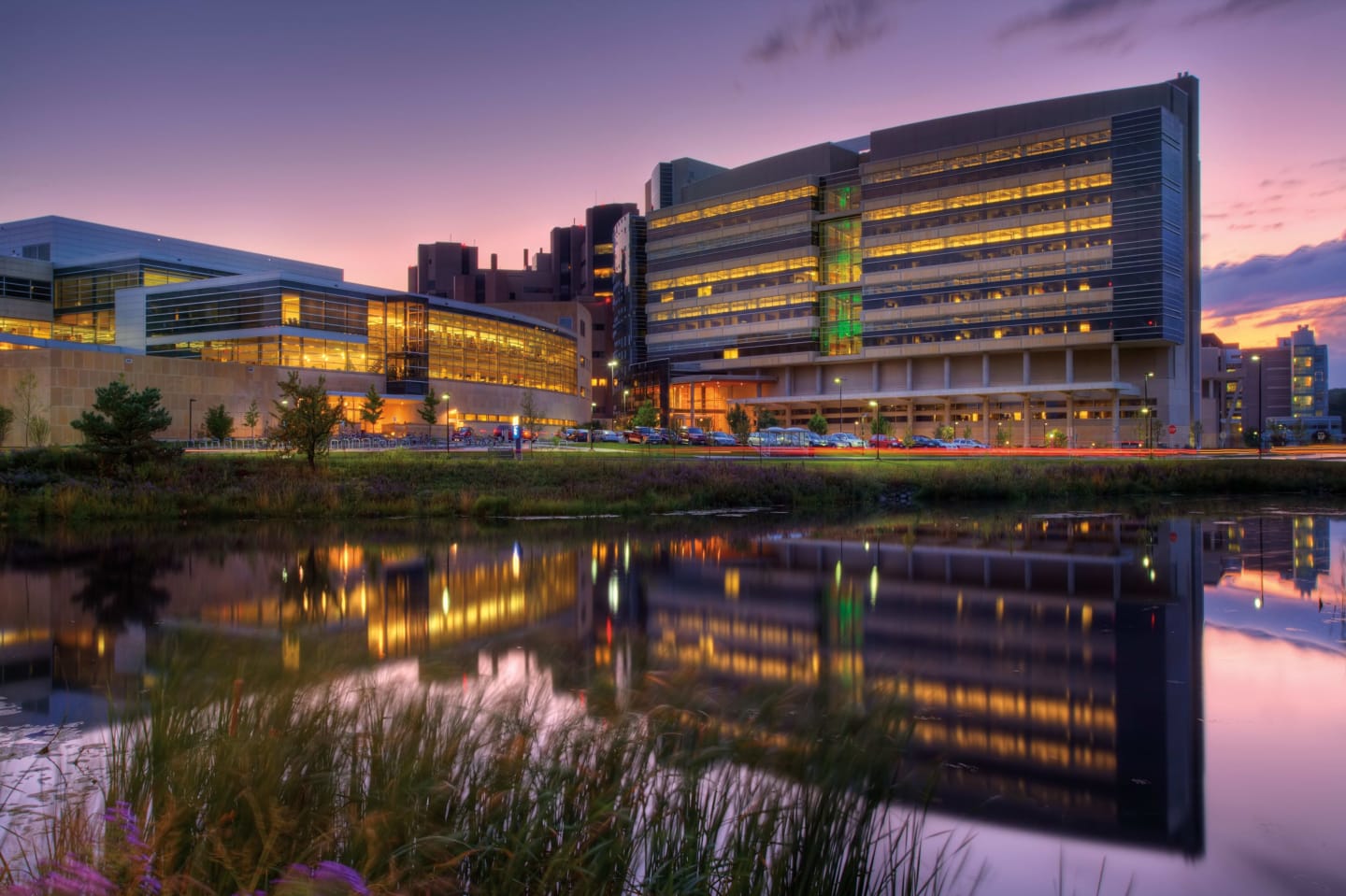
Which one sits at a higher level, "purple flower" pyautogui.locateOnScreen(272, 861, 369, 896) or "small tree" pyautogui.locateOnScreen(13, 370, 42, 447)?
"small tree" pyautogui.locateOnScreen(13, 370, 42, 447)

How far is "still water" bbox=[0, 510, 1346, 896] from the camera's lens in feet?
22.3

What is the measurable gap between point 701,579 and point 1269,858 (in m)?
13.1

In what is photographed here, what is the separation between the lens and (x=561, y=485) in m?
36.8

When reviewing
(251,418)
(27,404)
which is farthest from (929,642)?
(251,418)

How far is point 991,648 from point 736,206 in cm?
12411

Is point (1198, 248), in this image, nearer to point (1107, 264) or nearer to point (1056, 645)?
point (1107, 264)

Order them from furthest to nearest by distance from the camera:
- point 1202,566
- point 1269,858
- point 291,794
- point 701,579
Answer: point 1202,566 < point 701,579 < point 1269,858 < point 291,794

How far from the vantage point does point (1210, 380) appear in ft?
448

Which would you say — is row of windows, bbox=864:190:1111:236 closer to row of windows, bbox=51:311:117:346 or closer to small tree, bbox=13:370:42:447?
small tree, bbox=13:370:42:447

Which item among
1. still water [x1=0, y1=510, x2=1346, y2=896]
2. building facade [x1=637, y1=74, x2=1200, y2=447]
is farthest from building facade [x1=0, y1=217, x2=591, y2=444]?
still water [x1=0, y1=510, x2=1346, y2=896]

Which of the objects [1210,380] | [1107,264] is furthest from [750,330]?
[1210,380]

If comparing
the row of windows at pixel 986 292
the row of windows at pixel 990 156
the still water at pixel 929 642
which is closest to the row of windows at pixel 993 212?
the row of windows at pixel 990 156

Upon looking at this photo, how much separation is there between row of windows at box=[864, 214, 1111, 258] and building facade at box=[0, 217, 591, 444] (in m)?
50.7

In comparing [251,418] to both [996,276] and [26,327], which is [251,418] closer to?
[26,327]
